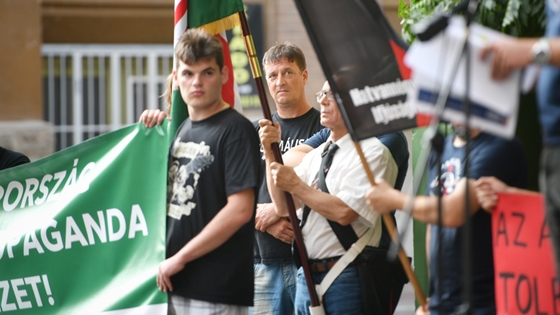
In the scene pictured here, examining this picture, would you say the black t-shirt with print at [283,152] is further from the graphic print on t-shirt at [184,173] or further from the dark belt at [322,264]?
the graphic print on t-shirt at [184,173]

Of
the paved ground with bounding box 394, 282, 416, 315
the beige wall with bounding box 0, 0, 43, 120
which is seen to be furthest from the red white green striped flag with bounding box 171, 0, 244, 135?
the beige wall with bounding box 0, 0, 43, 120

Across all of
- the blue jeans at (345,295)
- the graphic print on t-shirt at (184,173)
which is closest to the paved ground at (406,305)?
the blue jeans at (345,295)

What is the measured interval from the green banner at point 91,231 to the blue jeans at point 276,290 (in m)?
0.88

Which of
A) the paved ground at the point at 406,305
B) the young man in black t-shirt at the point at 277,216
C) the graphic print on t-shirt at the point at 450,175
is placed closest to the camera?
the graphic print on t-shirt at the point at 450,175

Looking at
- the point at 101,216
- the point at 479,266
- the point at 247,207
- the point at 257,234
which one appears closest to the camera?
the point at 479,266

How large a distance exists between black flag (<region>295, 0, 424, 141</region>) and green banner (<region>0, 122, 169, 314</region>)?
972 mm

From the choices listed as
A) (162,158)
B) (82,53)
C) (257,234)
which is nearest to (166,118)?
(162,158)

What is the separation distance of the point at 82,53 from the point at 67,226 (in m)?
9.42

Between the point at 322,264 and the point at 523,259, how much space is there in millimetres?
1291

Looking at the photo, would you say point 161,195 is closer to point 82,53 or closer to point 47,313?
point 47,313

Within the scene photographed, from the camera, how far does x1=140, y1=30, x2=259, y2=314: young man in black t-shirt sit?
151 inches

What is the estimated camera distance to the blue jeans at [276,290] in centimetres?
483

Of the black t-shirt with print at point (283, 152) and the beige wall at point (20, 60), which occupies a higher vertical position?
the beige wall at point (20, 60)

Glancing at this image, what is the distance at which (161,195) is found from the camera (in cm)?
416
